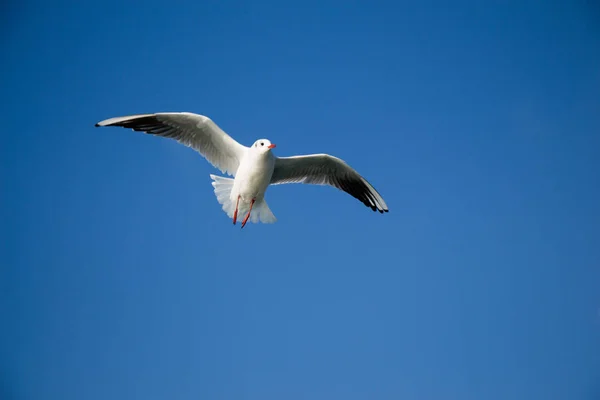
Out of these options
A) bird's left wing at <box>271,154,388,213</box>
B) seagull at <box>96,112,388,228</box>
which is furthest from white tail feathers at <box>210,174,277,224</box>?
bird's left wing at <box>271,154,388,213</box>

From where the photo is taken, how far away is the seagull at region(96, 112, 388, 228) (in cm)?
702

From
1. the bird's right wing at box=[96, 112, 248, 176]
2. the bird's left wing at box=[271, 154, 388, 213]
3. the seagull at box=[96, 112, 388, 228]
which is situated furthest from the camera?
the bird's left wing at box=[271, 154, 388, 213]

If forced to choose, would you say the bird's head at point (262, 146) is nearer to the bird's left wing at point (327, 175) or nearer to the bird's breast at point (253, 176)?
the bird's breast at point (253, 176)

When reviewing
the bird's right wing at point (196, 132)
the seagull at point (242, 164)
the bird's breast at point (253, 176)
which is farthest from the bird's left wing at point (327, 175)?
the bird's right wing at point (196, 132)

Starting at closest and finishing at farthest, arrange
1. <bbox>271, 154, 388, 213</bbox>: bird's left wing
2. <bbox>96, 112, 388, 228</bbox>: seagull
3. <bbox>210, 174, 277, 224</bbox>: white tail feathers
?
<bbox>96, 112, 388, 228</bbox>: seagull, <bbox>210, 174, 277, 224</bbox>: white tail feathers, <bbox>271, 154, 388, 213</bbox>: bird's left wing

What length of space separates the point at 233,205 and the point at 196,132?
969mm

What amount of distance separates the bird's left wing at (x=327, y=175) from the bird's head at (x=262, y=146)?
1.69ft

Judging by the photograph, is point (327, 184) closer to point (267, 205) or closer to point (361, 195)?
point (361, 195)

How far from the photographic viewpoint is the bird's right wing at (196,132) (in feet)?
22.7

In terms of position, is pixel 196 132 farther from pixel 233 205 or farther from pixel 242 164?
pixel 233 205

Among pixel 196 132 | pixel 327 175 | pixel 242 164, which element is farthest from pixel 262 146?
pixel 327 175

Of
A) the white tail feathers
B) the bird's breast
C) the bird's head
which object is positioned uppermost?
the bird's head

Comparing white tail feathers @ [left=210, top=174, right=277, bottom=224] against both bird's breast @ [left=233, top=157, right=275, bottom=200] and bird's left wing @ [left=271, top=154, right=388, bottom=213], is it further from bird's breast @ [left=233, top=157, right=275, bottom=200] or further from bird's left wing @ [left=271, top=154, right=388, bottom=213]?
bird's left wing @ [left=271, top=154, right=388, bottom=213]

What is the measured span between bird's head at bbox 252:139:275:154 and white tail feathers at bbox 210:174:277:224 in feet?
2.02
